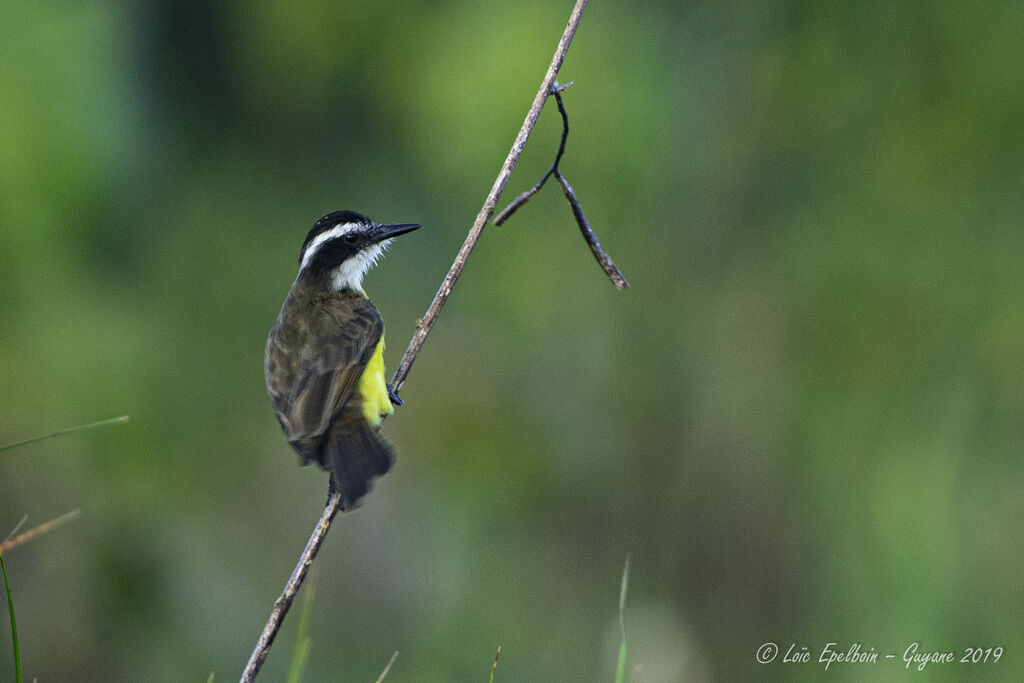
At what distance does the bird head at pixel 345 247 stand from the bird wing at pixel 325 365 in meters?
0.05

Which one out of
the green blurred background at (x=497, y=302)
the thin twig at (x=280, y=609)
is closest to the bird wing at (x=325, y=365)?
the thin twig at (x=280, y=609)

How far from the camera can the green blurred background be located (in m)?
4.31

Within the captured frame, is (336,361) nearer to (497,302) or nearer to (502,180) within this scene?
(502,180)

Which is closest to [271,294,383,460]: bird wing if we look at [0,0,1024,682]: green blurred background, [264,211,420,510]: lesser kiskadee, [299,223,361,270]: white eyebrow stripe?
[264,211,420,510]: lesser kiskadee

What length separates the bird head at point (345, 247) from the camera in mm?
2131

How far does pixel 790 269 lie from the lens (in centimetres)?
451

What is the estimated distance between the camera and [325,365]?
192 centimetres

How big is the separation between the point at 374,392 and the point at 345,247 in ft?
1.05

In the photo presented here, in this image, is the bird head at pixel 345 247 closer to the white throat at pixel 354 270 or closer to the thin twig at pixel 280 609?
the white throat at pixel 354 270

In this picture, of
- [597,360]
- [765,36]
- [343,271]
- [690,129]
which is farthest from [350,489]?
[765,36]

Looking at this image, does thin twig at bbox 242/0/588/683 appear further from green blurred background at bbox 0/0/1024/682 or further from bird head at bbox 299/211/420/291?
green blurred background at bbox 0/0/1024/682

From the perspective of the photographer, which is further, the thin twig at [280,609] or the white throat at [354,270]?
the white throat at [354,270]
